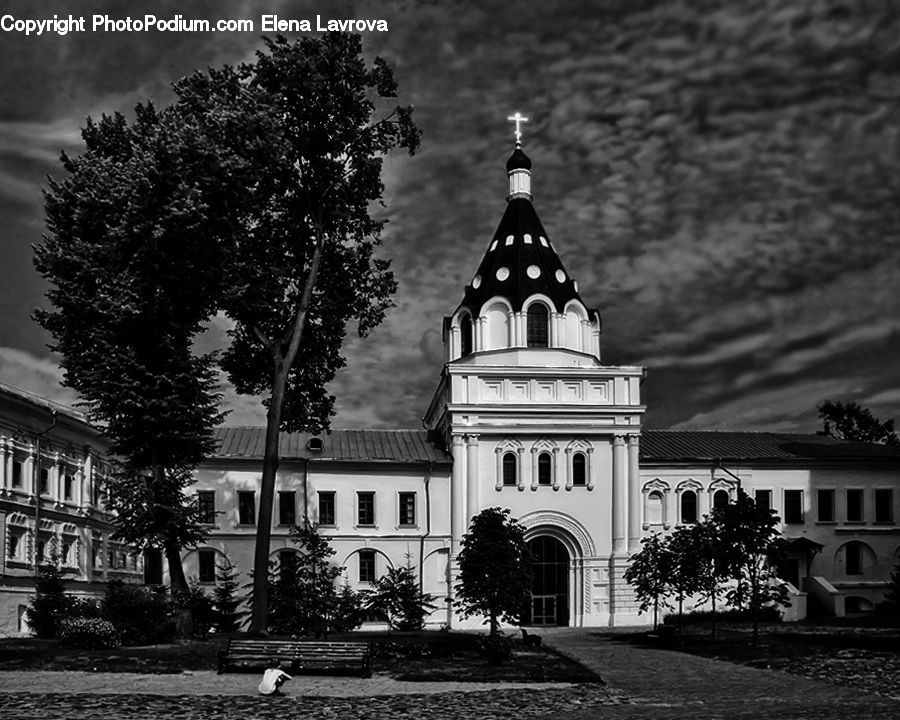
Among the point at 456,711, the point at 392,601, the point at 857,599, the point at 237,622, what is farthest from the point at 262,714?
the point at 857,599

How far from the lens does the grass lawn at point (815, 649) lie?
20.0 m

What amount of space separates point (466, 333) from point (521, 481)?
684 cm

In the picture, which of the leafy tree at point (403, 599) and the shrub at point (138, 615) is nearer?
the shrub at point (138, 615)

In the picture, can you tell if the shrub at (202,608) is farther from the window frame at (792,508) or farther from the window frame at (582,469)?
the window frame at (792,508)

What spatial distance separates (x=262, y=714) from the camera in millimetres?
14469

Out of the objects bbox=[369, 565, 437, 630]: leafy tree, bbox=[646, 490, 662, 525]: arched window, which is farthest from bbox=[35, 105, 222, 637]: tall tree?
bbox=[646, 490, 662, 525]: arched window

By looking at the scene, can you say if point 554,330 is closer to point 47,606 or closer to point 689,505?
point 689,505

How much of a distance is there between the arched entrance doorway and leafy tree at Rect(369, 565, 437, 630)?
421 cm

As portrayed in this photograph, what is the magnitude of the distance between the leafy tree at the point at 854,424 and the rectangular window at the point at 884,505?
70.0ft

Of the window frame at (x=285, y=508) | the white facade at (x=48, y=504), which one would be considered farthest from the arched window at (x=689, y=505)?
the white facade at (x=48, y=504)

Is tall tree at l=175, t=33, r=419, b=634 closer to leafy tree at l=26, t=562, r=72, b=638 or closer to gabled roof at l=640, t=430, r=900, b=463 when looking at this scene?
leafy tree at l=26, t=562, r=72, b=638

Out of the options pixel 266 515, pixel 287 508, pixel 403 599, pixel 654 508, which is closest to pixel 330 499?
pixel 287 508

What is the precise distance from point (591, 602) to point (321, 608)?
19881 mm

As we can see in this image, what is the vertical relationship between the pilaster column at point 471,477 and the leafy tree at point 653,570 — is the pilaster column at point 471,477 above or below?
above
